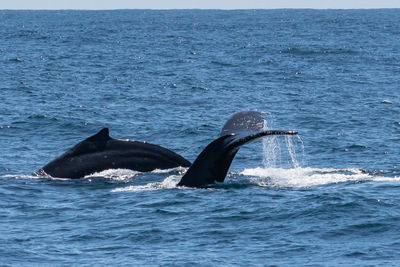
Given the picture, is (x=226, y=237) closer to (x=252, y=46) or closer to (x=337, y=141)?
(x=337, y=141)

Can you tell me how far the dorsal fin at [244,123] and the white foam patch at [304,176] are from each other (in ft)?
9.08

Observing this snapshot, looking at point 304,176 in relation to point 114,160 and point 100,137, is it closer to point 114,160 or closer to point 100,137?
point 114,160

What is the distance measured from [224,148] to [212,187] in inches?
74.9

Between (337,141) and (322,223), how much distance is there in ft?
50.0

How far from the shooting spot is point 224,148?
19.2 metres

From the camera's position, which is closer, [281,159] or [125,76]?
[281,159]

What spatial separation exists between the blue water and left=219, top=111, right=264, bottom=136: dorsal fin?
1.68 metres

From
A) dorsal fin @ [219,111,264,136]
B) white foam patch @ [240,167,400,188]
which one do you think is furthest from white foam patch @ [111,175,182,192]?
dorsal fin @ [219,111,264,136]

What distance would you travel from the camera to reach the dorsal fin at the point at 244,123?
1950 centimetres

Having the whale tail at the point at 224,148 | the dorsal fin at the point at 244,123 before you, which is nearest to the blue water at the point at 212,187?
the whale tail at the point at 224,148

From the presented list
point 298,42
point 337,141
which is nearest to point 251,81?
point 337,141

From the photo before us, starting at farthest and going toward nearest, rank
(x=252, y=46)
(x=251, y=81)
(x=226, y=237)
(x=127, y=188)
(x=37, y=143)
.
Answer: (x=252, y=46) < (x=251, y=81) < (x=37, y=143) < (x=127, y=188) < (x=226, y=237)

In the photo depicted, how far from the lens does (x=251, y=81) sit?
5919 centimetres

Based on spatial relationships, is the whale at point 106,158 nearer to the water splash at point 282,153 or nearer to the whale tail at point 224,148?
the whale tail at point 224,148
